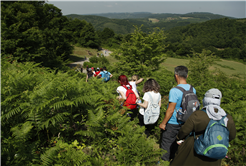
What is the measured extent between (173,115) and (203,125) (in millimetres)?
903

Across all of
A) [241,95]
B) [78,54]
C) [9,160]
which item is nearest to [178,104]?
[9,160]

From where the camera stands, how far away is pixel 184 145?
254 centimetres

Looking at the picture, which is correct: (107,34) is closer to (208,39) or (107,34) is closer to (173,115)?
(208,39)

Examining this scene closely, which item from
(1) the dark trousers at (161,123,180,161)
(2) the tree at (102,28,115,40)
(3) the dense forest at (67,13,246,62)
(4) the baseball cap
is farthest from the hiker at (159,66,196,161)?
(2) the tree at (102,28,115,40)

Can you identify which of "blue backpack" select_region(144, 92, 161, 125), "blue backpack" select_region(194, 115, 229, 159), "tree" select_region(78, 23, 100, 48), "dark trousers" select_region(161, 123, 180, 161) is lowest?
"dark trousers" select_region(161, 123, 180, 161)

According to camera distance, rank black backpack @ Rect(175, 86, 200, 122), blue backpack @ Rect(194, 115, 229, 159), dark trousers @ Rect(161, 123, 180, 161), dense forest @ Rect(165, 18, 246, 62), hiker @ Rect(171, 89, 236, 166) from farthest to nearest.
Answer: dense forest @ Rect(165, 18, 246, 62) < dark trousers @ Rect(161, 123, 180, 161) < black backpack @ Rect(175, 86, 200, 122) < hiker @ Rect(171, 89, 236, 166) < blue backpack @ Rect(194, 115, 229, 159)

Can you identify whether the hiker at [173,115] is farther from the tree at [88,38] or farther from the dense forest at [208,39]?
the dense forest at [208,39]

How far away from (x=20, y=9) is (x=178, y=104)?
22092 millimetres

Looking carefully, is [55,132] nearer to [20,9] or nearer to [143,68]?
[143,68]

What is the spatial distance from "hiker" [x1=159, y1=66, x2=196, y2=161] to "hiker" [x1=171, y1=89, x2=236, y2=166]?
581 mm

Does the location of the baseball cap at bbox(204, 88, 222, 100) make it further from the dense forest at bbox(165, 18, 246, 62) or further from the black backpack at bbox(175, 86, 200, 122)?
the dense forest at bbox(165, 18, 246, 62)

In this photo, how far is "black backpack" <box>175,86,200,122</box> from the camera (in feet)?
9.18

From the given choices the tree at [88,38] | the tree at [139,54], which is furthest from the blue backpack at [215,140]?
the tree at [88,38]

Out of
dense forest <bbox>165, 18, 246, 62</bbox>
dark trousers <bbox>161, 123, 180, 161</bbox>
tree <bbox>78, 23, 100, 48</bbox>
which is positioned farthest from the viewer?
dense forest <bbox>165, 18, 246, 62</bbox>
